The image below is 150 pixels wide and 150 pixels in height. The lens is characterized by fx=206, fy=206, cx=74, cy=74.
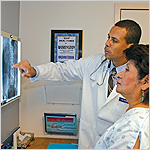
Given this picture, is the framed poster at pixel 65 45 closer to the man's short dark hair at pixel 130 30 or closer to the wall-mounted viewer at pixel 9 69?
the wall-mounted viewer at pixel 9 69

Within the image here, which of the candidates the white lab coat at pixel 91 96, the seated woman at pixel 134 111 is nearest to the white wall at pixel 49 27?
the white lab coat at pixel 91 96

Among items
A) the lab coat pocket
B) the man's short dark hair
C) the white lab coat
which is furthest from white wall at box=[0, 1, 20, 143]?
the man's short dark hair

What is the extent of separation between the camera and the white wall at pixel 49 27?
90.3 inches

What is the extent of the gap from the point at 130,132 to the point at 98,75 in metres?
0.76

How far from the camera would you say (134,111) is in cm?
89

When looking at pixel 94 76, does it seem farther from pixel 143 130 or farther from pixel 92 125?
pixel 143 130

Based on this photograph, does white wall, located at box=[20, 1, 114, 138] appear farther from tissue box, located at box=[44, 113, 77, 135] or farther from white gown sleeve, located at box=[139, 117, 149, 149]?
white gown sleeve, located at box=[139, 117, 149, 149]

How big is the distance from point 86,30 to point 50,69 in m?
0.85

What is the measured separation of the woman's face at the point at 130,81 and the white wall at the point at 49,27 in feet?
4.53

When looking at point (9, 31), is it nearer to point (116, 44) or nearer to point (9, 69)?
point (9, 69)

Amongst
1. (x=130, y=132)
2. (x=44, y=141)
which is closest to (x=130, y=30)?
(x=130, y=132)

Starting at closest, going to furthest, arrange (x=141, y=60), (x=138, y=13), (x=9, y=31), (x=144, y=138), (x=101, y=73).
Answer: (x=144, y=138), (x=141, y=60), (x=101, y=73), (x=9, y=31), (x=138, y=13)

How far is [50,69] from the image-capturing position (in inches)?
65.4

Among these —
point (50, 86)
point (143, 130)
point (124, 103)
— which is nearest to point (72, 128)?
point (50, 86)
